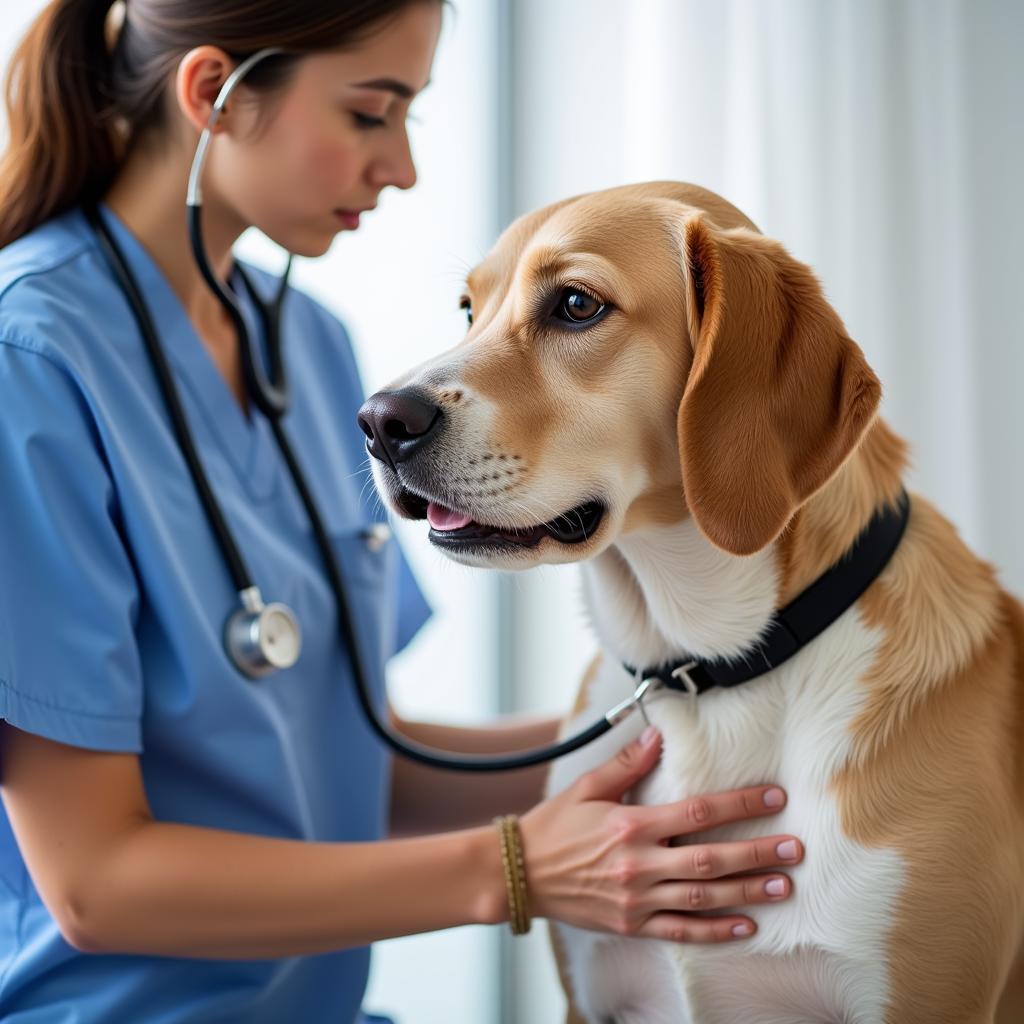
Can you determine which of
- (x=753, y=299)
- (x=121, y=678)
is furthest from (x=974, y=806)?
(x=121, y=678)

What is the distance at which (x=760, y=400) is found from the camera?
991 mm

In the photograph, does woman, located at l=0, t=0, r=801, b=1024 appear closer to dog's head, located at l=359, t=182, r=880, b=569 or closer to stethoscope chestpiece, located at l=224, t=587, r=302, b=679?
stethoscope chestpiece, located at l=224, t=587, r=302, b=679

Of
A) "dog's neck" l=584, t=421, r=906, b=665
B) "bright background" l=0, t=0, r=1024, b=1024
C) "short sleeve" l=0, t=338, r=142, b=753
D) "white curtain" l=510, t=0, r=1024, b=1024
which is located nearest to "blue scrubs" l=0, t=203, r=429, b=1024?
"short sleeve" l=0, t=338, r=142, b=753

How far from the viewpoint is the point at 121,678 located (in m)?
1.11

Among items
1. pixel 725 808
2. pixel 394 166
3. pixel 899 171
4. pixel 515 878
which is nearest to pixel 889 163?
pixel 899 171

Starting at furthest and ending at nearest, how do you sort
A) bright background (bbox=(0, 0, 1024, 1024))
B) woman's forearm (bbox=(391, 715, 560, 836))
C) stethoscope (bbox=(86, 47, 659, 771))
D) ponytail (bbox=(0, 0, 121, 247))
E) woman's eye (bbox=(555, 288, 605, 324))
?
bright background (bbox=(0, 0, 1024, 1024))
woman's forearm (bbox=(391, 715, 560, 836))
ponytail (bbox=(0, 0, 121, 247))
stethoscope (bbox=(86, 47, 659, 771))
woman's eye (bbox=(555, 288, 605, 324))

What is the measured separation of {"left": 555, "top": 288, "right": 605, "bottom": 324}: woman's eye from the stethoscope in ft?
1.22

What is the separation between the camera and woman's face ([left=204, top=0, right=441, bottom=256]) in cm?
129

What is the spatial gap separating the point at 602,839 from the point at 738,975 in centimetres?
17

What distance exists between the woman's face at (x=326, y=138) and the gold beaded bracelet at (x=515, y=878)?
774 mm

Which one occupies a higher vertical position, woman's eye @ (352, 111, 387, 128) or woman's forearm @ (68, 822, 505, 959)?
woman's eye @ (352, 111, 387, 128)

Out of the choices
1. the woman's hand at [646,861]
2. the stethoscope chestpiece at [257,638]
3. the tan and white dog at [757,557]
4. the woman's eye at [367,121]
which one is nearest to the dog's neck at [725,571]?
the tan and white dog at [757,557]

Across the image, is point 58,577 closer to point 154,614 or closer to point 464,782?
point 154,614

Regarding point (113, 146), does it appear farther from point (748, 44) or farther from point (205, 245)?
point (748, 44)
